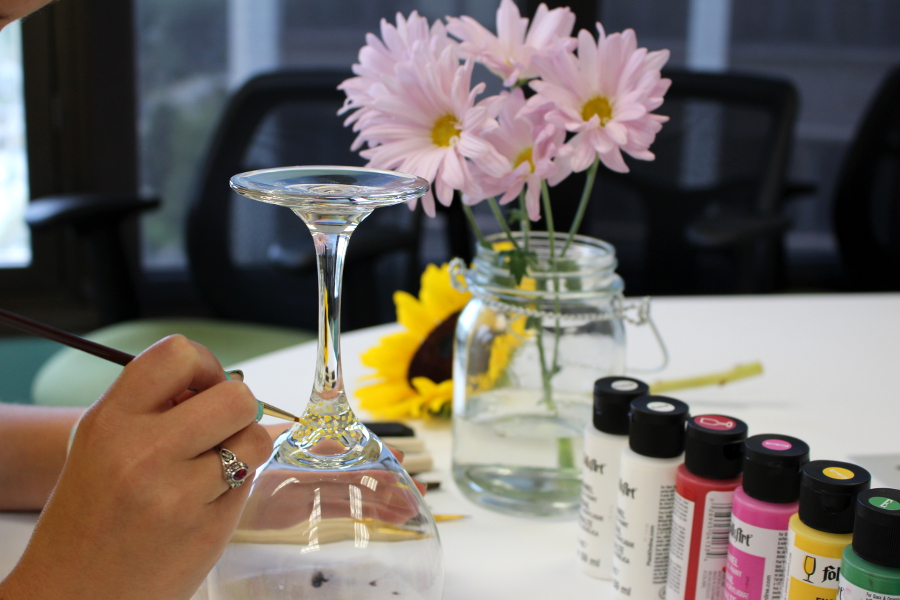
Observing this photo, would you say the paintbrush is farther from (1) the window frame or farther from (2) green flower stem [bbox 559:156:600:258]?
(1) the window frame

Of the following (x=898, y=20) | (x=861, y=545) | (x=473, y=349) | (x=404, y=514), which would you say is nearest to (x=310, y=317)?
(x=473, y=349)

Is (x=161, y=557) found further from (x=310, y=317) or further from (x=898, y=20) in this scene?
(x=898, y=20)

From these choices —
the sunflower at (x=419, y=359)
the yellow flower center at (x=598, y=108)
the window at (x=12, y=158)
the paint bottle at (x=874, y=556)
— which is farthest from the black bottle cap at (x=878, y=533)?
the window at (x=12, y=158)

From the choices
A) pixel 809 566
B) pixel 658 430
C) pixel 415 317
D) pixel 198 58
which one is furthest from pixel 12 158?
pixel 809 566

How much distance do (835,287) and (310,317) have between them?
219cm

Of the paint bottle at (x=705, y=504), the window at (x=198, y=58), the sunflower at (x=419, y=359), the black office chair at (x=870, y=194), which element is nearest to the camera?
the paint bottle at (x=705, y=504)

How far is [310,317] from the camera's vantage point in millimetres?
1939

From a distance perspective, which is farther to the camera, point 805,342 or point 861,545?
point 805,342

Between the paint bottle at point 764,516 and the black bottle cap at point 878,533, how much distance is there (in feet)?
0.19

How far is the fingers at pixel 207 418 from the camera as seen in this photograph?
17.4 inches

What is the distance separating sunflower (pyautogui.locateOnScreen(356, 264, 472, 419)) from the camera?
885 mm

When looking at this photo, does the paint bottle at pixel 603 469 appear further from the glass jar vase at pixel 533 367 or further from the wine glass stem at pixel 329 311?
the wine glass stem at pixel 329 311

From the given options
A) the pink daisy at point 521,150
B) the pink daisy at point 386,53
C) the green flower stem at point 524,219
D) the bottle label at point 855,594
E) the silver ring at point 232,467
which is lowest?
the bottle label at point 855,594

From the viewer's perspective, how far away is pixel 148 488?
0.44 metres
